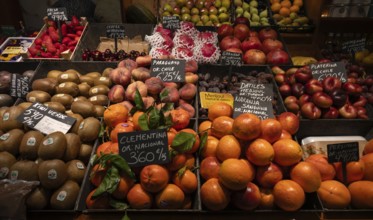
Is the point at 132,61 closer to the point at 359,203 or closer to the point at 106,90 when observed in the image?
the point at 106,90

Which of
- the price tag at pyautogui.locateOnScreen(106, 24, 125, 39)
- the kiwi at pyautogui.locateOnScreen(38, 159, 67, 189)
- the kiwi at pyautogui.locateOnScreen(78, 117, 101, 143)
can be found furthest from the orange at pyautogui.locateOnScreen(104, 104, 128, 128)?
the price tag at pyautogui.locateOnScreen(106, 24, 125, 39)

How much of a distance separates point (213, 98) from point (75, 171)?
1116 millimetres

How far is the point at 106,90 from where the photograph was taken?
95.0 inches

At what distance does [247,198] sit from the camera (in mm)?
1577

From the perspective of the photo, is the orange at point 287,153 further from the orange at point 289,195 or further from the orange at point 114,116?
the orange at point 114,116

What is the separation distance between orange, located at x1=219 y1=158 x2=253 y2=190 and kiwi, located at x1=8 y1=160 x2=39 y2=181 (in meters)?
0.98

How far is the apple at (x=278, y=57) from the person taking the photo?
114 inches

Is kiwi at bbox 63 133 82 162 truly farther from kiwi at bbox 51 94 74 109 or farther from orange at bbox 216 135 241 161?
orange at bbox 216 135 241 161

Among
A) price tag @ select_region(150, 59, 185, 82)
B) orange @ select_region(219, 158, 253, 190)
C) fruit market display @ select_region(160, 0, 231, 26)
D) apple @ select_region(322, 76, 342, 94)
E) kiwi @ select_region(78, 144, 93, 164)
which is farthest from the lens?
fruit market display @ select_region(160, 0, 231, 26)

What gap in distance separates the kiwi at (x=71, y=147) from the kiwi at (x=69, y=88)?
57 cm

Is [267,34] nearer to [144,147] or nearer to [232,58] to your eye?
[232,58]

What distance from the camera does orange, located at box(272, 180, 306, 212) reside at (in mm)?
1564

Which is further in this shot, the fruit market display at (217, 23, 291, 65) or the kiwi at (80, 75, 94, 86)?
the fruit market display at (217, 23, 291, 65)

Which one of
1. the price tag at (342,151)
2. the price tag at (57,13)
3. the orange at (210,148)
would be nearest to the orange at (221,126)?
the orange at (210,148)
